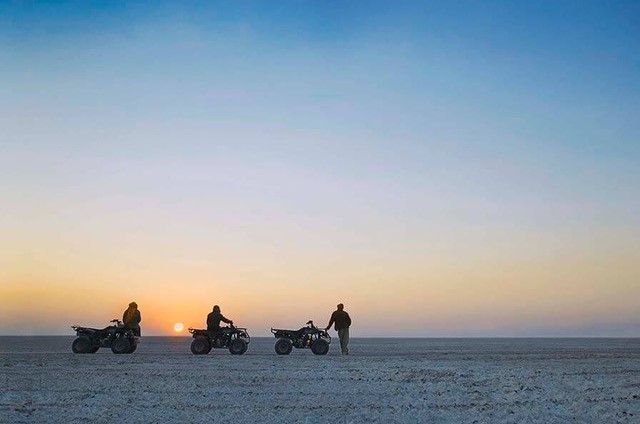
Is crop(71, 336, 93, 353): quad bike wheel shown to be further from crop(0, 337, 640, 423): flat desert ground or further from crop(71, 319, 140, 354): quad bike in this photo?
crop(0, 337, 640, 423): flat desert ground

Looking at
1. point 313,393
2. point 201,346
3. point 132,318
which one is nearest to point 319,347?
point 201,346

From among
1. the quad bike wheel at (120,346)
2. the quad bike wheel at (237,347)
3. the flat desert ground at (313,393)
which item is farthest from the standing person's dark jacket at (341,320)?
the quad bike wheel at (120,346)

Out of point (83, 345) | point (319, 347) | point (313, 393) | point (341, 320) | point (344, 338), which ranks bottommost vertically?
point (313, 393)

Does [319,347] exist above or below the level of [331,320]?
below

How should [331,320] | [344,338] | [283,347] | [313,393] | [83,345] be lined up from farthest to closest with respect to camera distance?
1. [331,320]
2. [344,338]
3. [283,347]
4. [83,345]
5. [313,393]

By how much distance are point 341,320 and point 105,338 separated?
9696 mm

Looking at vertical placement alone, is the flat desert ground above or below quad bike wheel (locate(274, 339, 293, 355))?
below

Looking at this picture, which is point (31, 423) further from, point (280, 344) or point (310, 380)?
point (280, 344)

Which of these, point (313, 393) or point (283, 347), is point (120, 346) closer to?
point (283, 347)

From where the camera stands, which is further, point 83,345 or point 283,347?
point 283,347

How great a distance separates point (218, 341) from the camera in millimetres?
30516

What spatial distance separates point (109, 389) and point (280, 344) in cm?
1480

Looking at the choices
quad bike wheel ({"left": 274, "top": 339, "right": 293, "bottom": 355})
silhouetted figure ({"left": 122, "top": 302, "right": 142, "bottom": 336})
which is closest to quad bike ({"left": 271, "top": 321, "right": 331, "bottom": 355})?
quad bike wheel ({"left": 274, "top": 339, "right": 293, "bottom": 355})

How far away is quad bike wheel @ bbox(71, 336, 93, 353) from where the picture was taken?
30641 millimetres
